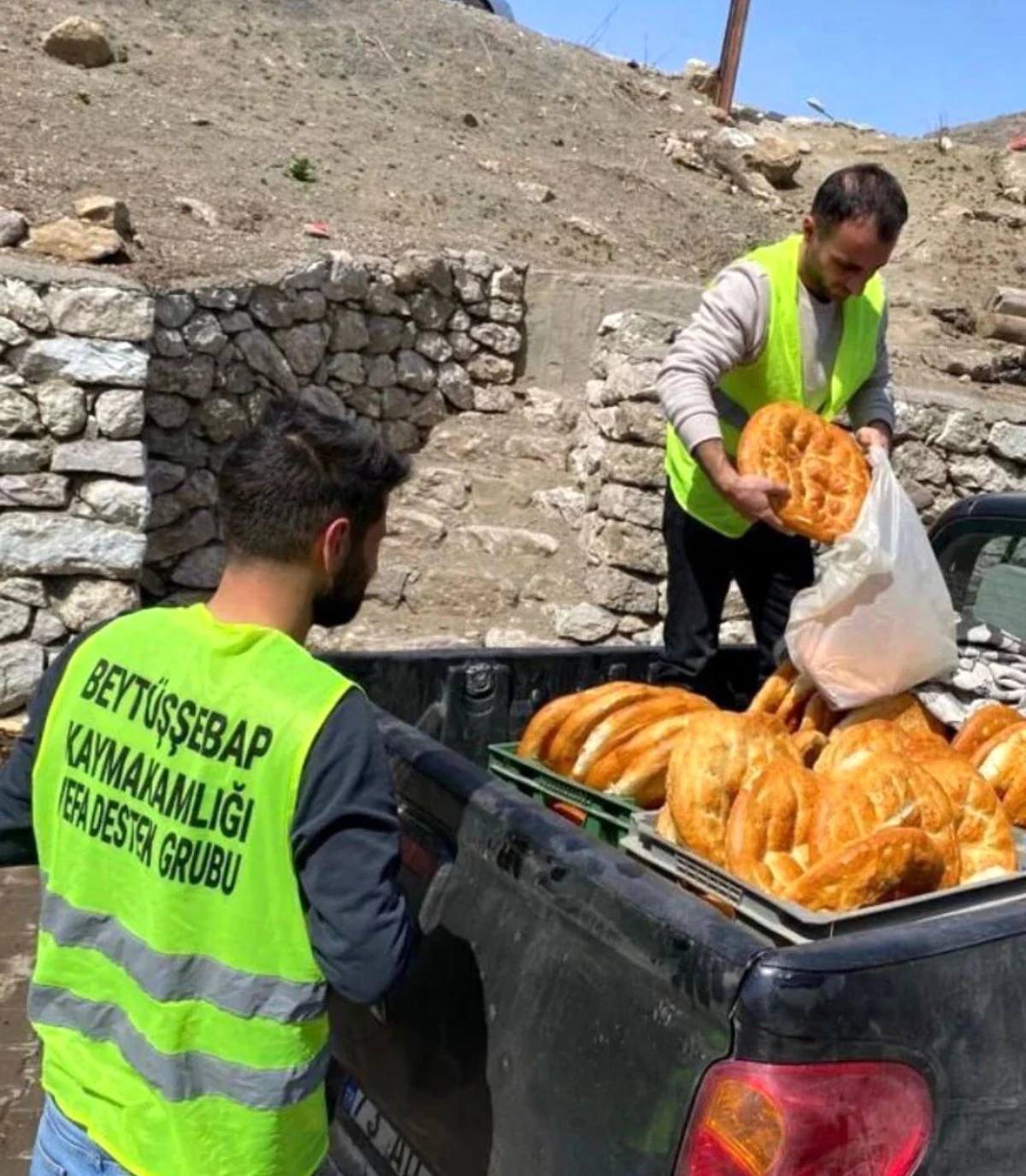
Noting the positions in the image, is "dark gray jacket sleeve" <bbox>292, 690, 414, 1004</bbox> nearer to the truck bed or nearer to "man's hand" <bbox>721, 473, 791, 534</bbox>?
the truck bed

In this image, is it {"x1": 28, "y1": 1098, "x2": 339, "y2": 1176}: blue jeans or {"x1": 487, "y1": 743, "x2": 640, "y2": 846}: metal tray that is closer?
{"x1": 28, "y1": 1098, "x2": 339, "y2": 1176}: blue jeans

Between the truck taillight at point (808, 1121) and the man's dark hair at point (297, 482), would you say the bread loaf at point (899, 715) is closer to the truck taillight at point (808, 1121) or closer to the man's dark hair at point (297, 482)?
the truck taillight at point (808, 1121)

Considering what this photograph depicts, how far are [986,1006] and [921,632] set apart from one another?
1136 mm

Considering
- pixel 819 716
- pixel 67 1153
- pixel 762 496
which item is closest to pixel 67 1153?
pixel 67 1153

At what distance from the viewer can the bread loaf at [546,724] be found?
2.66 metres

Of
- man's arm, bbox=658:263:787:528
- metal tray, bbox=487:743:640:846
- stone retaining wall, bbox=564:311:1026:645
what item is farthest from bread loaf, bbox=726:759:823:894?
stone retaining wall, bbox=564:311:1026:645

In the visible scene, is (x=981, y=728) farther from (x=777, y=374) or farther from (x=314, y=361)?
(x=314, y=361)

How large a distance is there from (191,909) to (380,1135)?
0.74 meters

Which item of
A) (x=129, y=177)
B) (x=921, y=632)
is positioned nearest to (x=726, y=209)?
(x=129, y=177)

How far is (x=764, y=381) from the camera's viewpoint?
3711 mm

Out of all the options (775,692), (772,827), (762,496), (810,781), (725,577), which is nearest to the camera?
(772,827)

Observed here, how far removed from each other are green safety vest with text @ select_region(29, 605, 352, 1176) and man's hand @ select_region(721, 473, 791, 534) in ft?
4.71

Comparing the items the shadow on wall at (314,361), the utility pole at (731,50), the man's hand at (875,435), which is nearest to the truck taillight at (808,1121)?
the man's hand at (875,435)

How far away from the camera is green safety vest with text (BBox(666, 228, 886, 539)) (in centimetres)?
364
